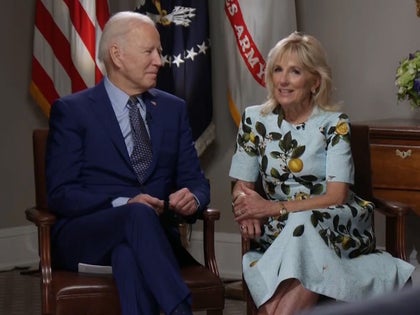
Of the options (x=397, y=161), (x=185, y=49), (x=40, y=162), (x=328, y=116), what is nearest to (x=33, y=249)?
(x=185, y=49)

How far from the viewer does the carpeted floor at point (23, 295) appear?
451 centimetres

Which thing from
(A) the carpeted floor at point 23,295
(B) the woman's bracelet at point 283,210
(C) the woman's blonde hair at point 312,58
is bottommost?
(A) the carpeted floor at point 23,295

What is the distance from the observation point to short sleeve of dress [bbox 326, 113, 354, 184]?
316cm

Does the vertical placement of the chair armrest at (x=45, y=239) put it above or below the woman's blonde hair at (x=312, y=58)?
below

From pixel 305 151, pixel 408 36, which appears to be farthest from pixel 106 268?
pixel 408 36

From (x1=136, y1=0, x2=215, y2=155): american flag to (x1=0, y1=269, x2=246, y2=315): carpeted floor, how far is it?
0.99m

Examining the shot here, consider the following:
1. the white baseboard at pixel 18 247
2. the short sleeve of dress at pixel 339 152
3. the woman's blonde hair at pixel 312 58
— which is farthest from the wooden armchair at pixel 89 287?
the white baseboard at pixel 18 247

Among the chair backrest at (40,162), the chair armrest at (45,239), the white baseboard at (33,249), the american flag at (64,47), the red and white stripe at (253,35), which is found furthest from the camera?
the white baseboard at (33,249)

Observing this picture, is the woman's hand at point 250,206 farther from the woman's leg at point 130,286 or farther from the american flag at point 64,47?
the american flag at point 64,47

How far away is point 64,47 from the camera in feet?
17.7

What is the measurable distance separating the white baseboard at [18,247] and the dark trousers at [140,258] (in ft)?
8.51

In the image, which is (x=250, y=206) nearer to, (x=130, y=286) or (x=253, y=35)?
(x=130, y=286)

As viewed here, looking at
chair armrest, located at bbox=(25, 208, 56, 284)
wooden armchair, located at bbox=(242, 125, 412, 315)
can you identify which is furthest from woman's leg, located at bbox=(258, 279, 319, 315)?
chair armrest, located at bbox=(25, 208, 56, 284)

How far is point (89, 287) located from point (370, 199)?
3.66 feet
